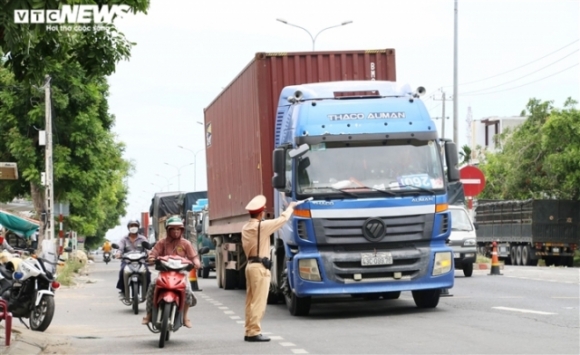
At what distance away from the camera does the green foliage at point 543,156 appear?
5612cm

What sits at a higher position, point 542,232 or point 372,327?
point 372,327

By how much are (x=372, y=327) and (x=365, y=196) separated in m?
2.25

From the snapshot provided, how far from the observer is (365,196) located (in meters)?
17.2

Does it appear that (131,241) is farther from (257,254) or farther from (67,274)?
(67,274)

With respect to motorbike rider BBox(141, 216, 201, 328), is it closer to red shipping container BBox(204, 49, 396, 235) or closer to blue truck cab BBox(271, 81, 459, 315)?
blue truck cab BBox(271, 81, 459, 315)

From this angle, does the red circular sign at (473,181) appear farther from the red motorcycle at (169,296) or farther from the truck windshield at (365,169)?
the red motorcycle at (169,296)

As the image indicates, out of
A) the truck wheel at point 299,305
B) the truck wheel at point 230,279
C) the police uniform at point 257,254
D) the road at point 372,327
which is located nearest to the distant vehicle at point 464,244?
the truck wheel at point 230,279

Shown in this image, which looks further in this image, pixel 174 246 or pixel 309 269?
pixel 309 269

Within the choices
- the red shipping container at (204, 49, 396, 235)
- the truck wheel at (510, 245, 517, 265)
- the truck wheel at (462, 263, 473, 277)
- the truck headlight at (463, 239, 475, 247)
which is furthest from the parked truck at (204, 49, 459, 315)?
the truck wheel at (510, 245, 517, 265)

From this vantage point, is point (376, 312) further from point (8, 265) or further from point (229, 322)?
point (8, 265)

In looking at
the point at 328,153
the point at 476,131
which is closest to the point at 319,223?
the point at 328,153

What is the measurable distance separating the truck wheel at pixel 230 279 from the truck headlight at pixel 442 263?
11.3m

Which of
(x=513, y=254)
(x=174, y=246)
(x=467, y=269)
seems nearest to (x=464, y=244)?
(x=467, y=269)

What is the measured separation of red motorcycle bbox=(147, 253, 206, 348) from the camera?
14.3m
